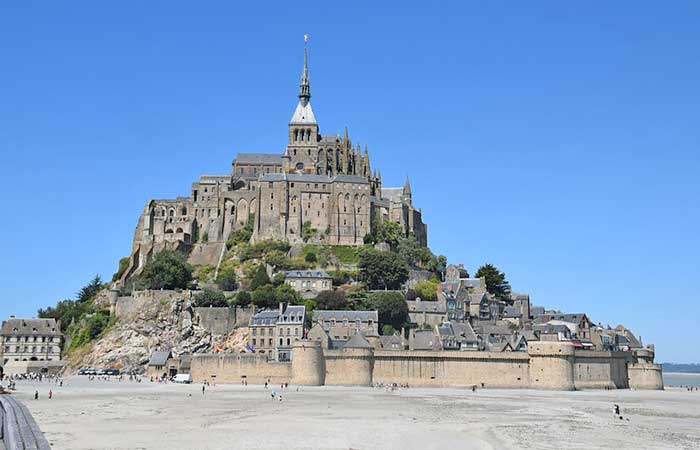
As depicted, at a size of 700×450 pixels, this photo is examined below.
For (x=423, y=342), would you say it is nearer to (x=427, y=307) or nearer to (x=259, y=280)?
(x=427, y=307)

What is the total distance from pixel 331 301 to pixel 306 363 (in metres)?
14.7

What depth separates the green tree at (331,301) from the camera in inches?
3051

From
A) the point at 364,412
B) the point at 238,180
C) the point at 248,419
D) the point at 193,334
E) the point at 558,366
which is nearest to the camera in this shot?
the point at 248,419

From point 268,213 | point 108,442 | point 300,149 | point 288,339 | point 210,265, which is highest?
point 300,149

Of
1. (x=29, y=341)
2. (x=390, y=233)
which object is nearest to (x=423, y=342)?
(x=390, y=233)

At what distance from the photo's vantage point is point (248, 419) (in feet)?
134

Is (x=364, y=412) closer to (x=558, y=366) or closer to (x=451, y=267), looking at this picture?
(x=558, y=366)

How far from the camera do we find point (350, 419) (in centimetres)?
4141

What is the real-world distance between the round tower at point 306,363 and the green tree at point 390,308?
42.2 feet

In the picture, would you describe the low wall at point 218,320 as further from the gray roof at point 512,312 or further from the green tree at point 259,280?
the gray roof at point 512,312

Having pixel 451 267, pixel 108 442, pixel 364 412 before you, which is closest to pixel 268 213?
pixel 451 267

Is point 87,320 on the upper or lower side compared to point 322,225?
lower

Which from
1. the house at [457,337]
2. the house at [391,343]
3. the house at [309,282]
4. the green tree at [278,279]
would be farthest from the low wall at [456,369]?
the green tree at [278,279]

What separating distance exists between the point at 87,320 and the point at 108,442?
53194mm
